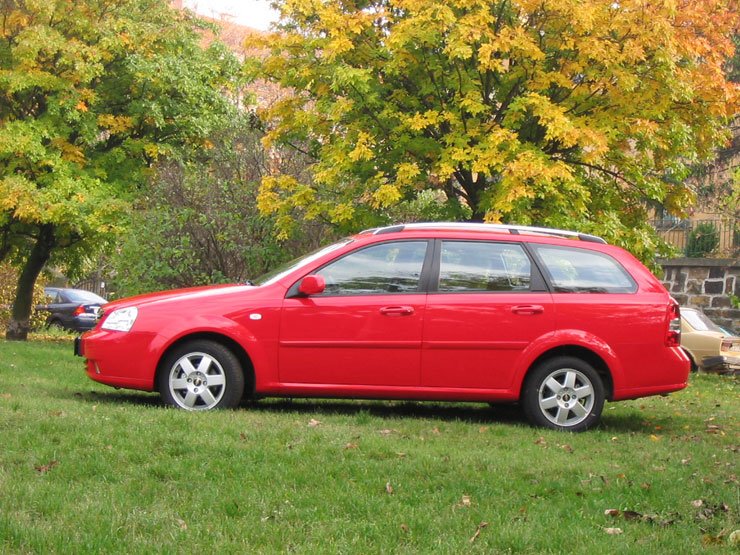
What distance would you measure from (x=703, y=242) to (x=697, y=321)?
845cm

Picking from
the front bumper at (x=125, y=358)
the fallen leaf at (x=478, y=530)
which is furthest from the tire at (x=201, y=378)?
the fallen leaf at (x=478, y=530)

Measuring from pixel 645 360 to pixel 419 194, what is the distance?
26.1 ft

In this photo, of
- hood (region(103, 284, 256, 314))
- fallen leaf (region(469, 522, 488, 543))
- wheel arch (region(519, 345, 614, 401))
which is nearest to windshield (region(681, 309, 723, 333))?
wheel arch (region(519, 345, 614, 401))

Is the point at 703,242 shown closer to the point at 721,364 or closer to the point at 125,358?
the point at 721,364

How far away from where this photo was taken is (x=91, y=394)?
9.33 metres

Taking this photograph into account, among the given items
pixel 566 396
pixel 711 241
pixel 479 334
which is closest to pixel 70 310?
pixel 711 241

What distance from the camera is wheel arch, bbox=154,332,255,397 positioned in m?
8.30

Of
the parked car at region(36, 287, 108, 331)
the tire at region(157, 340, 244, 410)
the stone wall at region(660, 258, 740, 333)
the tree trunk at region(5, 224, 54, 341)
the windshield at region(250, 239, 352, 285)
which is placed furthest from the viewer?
the parked car at region(36, 287, 108, 331)

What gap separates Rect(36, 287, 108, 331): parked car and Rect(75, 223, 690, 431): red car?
19.8m

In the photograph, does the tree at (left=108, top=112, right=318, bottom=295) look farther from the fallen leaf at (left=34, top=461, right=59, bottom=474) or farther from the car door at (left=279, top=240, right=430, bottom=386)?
the fallen leaf at (left=34, top=461, right=59, bottom=474)

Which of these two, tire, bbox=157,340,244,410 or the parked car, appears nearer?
tire, bbox=157,340,244,410


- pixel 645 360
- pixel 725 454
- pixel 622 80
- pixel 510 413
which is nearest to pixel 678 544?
pixel 725 454

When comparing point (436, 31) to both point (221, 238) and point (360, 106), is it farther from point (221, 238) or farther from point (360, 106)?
point (221, 238)

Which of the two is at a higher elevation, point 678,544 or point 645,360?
point 645,360
